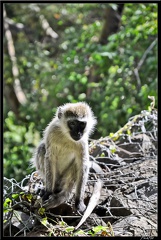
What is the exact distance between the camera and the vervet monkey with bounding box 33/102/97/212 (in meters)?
3.43

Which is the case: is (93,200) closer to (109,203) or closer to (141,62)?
(109,203)

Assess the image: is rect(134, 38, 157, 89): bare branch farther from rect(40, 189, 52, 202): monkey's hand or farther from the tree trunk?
rect(40, 189, 52, 202): monkey's hand

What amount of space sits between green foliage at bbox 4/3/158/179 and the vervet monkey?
244cm

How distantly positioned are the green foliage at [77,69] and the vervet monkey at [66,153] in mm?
2436

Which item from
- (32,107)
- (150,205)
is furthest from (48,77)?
(150,205)

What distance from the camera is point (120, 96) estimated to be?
6.73 m

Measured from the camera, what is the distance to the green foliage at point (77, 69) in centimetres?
653

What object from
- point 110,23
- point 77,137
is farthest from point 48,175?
point 110,23

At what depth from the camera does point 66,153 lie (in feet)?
11.6

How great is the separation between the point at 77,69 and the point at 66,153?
13.7ft

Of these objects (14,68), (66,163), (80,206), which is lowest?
(80,206)

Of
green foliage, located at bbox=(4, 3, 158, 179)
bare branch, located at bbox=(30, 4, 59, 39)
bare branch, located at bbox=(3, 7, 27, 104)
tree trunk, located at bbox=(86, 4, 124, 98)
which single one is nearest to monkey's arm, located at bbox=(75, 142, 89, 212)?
green foliage, located at bbox=(4, 3, 158, 179)

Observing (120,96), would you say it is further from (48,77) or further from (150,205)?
(150,205)

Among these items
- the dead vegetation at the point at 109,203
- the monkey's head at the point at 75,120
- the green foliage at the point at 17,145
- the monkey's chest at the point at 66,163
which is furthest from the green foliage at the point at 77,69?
the monkey's chest at the point at 66,163
